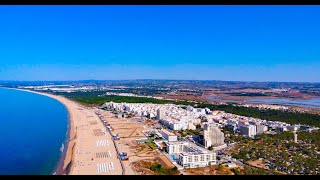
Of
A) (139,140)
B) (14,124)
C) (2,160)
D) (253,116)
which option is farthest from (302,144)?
(14,124)

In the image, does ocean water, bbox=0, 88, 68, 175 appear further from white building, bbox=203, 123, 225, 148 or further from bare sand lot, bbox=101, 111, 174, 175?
white building, bbox=203, 123, 225, 148

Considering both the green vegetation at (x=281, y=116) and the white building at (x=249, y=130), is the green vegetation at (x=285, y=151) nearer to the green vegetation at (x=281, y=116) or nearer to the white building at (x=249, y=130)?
the white building at (x=249, y=130)

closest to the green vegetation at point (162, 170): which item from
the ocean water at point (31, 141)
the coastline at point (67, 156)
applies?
the coastline at point (67, 156)

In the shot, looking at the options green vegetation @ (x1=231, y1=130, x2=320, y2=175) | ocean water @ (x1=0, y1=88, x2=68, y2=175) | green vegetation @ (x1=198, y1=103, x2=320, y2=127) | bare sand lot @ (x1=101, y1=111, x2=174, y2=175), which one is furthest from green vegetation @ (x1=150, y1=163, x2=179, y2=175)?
green vegetation @ (x1=198, y1=103, x2=320, y2=127)

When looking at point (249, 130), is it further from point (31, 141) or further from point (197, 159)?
point (31, 141)
